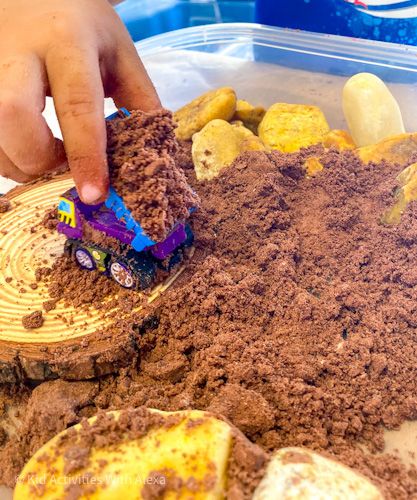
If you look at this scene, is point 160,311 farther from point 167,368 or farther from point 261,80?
point 261,80

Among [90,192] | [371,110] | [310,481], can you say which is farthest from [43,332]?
[371,110]

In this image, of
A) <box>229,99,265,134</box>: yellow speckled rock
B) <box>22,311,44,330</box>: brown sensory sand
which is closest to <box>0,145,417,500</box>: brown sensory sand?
<box>22,311,44,330</box>: brown sensory sand

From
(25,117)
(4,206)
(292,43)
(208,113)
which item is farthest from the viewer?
(292,43)

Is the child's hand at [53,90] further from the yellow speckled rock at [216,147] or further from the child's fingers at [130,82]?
the yellow speckled rock at [216,147]

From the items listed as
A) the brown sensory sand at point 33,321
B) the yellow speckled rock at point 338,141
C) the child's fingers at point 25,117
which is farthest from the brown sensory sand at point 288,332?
the child's fingers at point 25,117

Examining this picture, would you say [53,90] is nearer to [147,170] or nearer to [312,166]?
[147,170]
